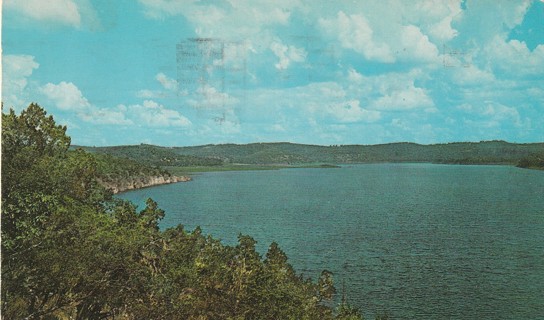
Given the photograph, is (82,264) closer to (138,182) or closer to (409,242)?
(409,242)

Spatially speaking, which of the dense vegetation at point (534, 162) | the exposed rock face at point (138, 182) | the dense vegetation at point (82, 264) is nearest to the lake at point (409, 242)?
the dense vegetation at point (82, 264)

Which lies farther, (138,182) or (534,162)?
(534,162)

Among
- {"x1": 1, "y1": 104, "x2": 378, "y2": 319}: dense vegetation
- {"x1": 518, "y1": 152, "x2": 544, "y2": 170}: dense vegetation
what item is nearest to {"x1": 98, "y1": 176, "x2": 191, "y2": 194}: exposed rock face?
{"x1": 1, "y1": 104, "x2": 378, "y2": 319}: dense vegetation

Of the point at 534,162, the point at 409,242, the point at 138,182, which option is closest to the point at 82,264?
the point at 409,242

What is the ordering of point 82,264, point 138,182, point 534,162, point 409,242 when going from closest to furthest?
point 82,264 → point 409,242 → point 138,182 → point 534,162

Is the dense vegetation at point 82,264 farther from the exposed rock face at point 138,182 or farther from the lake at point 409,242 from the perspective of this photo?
the exposed rock face at point 138,182
